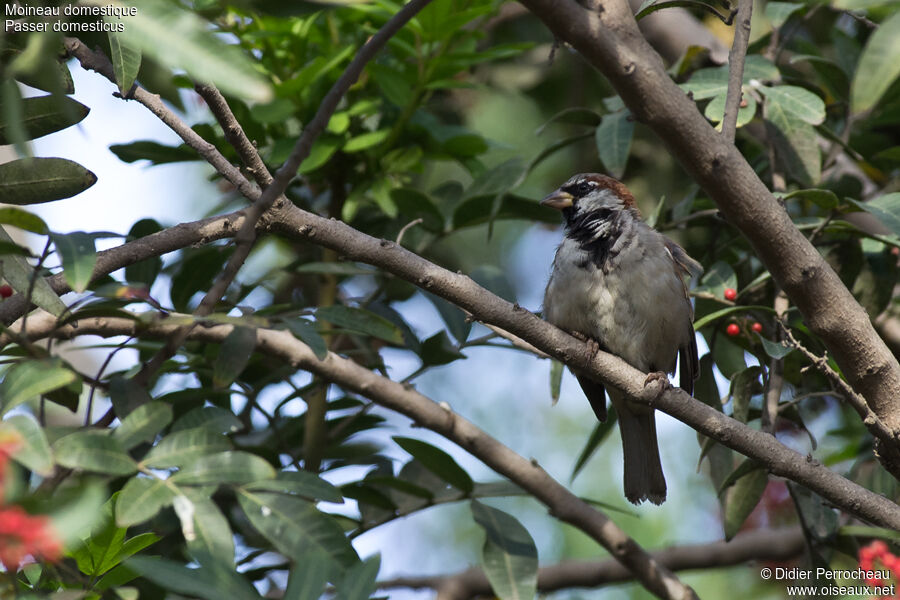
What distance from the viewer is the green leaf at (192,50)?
1.22 metres

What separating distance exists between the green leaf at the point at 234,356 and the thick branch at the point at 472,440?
0.72m

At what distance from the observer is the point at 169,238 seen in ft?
7.04

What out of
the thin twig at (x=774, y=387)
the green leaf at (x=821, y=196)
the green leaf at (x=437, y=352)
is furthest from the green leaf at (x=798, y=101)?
the green leaf at (x=437, y=352)

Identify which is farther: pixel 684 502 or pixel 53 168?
pixel 684 502

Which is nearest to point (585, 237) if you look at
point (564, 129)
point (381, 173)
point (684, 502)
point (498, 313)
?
point (381, 173)

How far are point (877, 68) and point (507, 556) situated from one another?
1.82 m

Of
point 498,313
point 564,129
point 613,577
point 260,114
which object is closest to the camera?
point 498,313

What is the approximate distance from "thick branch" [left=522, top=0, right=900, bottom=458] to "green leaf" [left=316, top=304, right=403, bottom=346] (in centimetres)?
Answer: 90

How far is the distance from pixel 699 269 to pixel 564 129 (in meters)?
2.11

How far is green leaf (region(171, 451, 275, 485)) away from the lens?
1579 mm

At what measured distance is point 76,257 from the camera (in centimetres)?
175

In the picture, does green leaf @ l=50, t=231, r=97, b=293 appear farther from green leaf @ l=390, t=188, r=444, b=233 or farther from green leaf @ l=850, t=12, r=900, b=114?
green leaf @ l=390, t=188, r=444, b=233

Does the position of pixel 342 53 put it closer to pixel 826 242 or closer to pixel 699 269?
pixel 699 269

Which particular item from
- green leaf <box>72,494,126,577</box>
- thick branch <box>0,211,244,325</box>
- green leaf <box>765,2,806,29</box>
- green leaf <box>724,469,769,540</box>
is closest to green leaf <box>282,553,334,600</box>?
green leaf <box>72,494,126,577</box>
